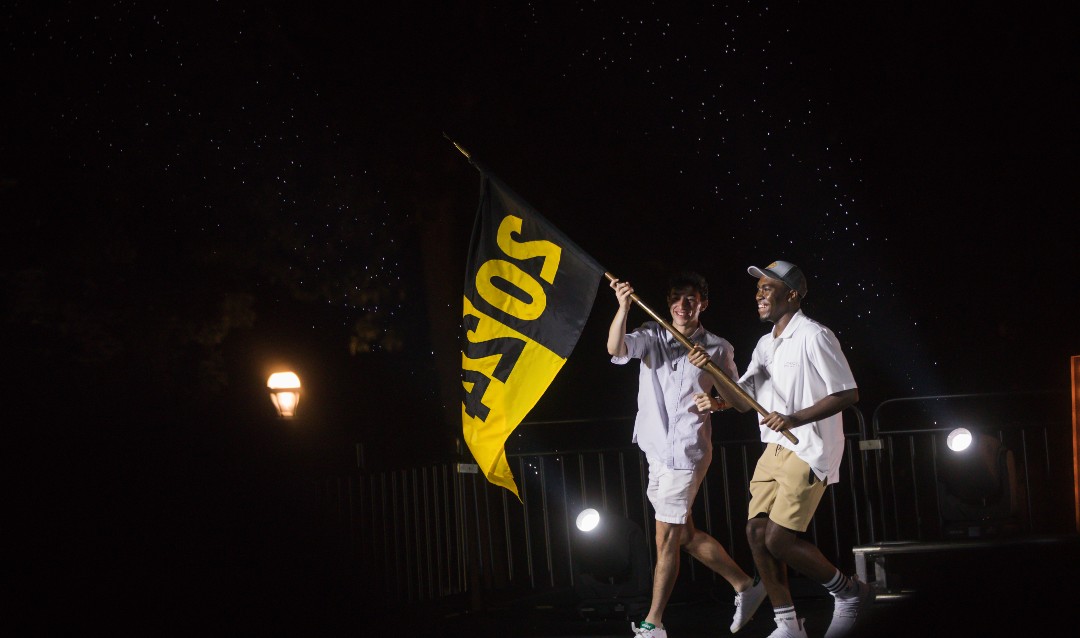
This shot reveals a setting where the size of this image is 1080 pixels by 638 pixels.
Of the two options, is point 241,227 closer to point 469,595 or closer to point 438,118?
point 438,118

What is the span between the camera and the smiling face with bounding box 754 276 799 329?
626cm

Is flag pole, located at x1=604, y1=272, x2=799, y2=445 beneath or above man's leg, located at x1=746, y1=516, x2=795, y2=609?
above

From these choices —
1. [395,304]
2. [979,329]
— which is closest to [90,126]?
[395,304]

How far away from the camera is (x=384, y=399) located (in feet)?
60.8

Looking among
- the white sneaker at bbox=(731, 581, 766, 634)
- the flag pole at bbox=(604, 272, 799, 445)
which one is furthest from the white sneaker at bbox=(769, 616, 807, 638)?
the flag pole at bbox=(604, 272, 799, 445)

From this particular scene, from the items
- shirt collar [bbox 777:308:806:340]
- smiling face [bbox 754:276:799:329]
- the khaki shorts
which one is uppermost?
smiling face [bbox 754:276:799:329]

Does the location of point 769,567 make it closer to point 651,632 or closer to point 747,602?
point 747,602

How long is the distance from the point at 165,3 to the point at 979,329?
1210 cm

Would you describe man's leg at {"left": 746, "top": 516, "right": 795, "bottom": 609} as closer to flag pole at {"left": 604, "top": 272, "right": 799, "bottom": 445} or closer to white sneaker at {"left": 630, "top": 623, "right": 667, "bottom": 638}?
flag pole at {"left": 604, "top": 272, "right": 799, "bottom": 445}

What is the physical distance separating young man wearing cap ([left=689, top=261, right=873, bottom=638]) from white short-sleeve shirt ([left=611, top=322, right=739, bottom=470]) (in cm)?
45

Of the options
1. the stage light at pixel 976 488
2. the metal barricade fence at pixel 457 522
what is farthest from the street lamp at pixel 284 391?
the stage light at pixel 976 488

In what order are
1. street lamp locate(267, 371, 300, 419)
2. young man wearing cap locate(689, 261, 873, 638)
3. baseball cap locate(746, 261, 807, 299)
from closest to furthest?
young man wearing cap locate(689, 261, 873, 638) → baseball cap locate(746, 261, 807, 299) → street lamp locate(267, 371, 300, 419)

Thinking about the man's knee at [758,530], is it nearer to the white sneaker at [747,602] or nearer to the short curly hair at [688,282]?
the white sneaker at [747,602]

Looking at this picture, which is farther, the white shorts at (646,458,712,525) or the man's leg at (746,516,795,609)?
the white shorts at (646,458,712,525)
